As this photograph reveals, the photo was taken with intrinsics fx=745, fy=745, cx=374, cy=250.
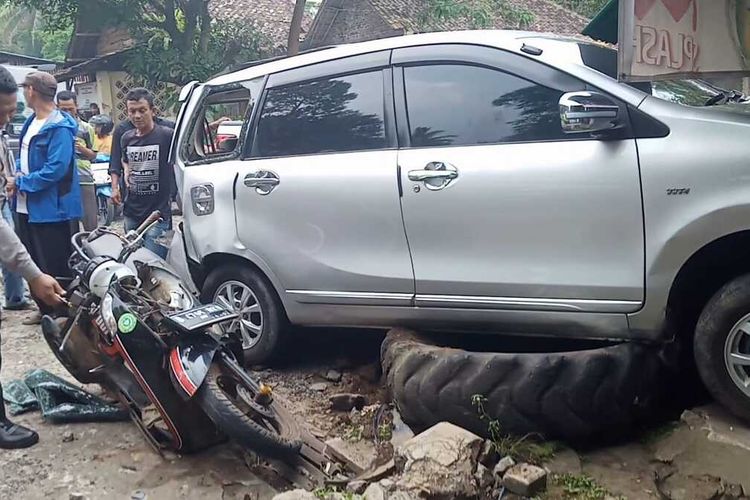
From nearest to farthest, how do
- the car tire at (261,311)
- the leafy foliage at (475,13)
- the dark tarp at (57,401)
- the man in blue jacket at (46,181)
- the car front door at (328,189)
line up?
the car front door at (328,189)
the dark tarp at (57,401)
the car tire at (261,311)
the man in blue jacket at (46,181)
the leafy foliage at (475,13)

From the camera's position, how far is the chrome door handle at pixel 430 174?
3.76 m

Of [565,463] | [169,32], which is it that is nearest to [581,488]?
[565,463]

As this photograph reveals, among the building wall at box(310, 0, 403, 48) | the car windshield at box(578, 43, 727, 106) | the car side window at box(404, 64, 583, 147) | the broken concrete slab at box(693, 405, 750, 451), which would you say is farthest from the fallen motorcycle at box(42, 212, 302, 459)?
A: the building wall at box(310, 0, 403, 48)

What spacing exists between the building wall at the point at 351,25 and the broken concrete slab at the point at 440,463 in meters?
19.7

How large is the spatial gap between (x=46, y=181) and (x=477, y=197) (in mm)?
3617

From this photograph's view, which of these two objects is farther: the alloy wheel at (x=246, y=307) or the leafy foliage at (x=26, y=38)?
the leafy foliage at (x=26, y=38)

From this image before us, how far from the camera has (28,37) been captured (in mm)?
42312

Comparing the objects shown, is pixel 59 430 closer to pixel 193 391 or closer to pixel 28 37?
pixel 193 391

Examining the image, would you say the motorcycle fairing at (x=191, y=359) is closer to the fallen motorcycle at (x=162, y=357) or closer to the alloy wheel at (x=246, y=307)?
the fallen motorcycle at (x=162, y=357)

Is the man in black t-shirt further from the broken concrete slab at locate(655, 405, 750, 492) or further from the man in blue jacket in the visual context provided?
the broken concrete slab at locate(655, 405, 750, 492)

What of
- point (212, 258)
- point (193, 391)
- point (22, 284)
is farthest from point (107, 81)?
point (193, 391)

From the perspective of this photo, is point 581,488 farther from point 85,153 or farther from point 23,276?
point 85,153

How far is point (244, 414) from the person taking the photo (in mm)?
3381

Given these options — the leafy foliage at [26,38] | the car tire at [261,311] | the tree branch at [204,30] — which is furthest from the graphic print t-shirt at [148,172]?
the leafy foliage at [26,38]
